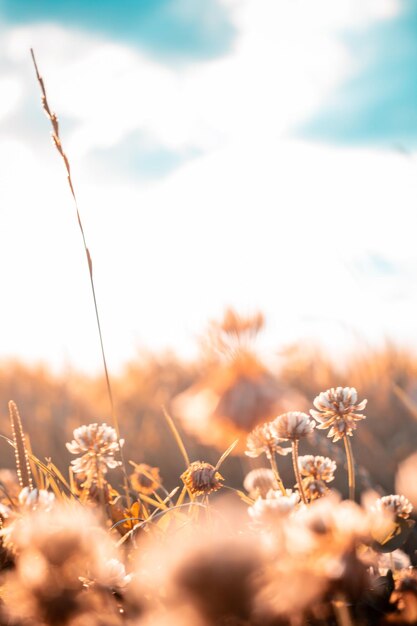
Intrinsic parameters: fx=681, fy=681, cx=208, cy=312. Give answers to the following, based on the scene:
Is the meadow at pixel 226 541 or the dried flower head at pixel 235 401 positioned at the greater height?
the dried flower head at pixel 235 401

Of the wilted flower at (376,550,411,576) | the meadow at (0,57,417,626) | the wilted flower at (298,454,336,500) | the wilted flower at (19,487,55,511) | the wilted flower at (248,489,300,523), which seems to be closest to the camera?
the meadow at (0,57,417,626)

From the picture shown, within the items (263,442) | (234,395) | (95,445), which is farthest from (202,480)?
(234,395)

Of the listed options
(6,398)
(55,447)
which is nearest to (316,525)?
(55,447)

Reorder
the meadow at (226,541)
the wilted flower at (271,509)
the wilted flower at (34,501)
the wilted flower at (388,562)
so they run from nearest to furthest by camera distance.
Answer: the meadow at (226,541), the wilted flower at (271,509), the wilted flower at (34,501), the wilted flower at (388,562)

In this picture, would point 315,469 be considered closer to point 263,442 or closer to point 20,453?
point 263,442

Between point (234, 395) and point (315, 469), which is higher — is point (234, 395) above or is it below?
above

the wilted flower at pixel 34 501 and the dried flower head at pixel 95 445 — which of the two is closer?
the wilted flower at pixel 34 501

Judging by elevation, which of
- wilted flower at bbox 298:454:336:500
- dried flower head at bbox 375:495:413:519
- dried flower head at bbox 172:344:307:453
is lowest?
dried flower head at bbox 375:495:413:519

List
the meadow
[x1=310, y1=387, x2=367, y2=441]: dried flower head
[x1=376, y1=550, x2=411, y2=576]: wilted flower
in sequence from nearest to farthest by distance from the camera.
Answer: the meadow
[x1=376, y1=550, x2=411, y2=576]: wilted flower
[x1=310, y1=387, x2=367, y2=441]: dried flower head

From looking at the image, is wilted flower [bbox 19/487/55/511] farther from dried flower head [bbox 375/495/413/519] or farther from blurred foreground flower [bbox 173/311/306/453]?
dried flower head [bbox 375/495/413/519]

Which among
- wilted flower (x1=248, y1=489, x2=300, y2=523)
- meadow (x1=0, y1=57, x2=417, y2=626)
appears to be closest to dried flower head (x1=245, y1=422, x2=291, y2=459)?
meadow (x1=0, y1=57, x2=417, y2=626)

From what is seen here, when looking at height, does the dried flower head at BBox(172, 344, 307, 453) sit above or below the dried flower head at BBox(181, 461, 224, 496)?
above

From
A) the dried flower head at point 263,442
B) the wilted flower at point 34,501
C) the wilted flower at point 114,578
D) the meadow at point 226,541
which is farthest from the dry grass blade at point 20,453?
the dried flower head at point 263,442

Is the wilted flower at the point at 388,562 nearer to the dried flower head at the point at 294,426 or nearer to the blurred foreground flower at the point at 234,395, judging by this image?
the dried flower head at the point at 294,426
